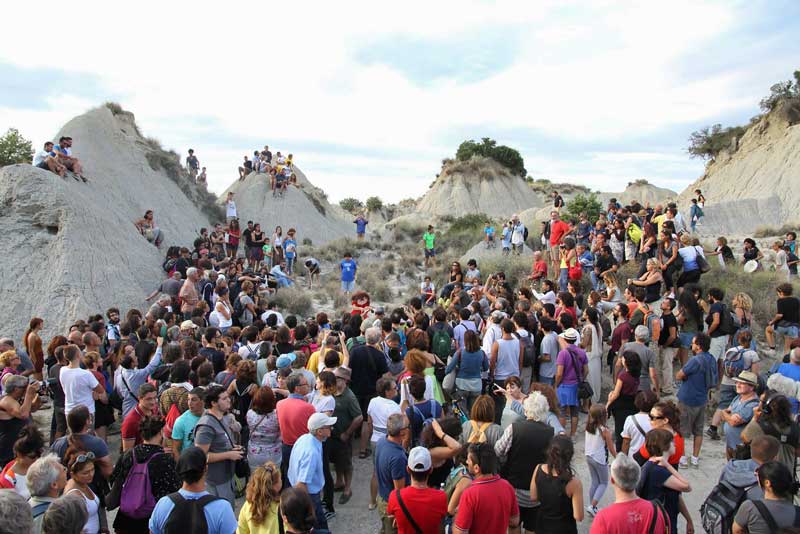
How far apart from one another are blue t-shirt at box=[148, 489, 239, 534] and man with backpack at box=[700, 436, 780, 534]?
13.4ft

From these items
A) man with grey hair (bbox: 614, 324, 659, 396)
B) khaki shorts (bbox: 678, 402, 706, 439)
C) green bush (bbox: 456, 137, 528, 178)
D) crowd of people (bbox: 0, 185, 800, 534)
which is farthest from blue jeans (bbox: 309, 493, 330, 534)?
green bush (bbox: 456, 137, 528, 178)

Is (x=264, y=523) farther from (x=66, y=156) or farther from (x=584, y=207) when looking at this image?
(x=584, y=207)

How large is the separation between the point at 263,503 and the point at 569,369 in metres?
5.23

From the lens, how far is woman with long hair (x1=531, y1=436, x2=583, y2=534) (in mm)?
4762

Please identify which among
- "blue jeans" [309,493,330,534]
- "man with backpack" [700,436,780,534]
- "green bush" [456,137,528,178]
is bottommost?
"blue jeans" [309,493,330,534]

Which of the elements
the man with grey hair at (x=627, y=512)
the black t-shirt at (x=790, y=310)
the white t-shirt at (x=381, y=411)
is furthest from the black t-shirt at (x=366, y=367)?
the black t-shirt at (x=790, y=310)

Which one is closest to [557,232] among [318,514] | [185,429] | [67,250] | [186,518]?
[318,514]

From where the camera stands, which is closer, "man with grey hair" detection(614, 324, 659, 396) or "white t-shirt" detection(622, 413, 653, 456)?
"white t-shirt" detection(622, 413, 653, 456)

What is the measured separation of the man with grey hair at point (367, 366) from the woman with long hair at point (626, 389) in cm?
309

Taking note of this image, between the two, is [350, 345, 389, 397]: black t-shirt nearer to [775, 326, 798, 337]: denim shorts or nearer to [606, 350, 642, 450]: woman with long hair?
[606, 350, 642, 450]: woman with long hair

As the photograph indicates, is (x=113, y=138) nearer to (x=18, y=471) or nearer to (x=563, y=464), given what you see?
(x=18, y=471)

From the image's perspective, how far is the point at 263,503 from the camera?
4309 millimetres

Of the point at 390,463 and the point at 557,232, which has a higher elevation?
the point at 557,232

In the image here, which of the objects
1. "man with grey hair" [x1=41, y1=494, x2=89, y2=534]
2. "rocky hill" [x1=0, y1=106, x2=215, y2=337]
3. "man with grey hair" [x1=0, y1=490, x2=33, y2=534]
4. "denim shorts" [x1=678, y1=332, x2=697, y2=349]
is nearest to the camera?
"man with grey hair" [x1=0, y1=490, x2=33, y2=534]
